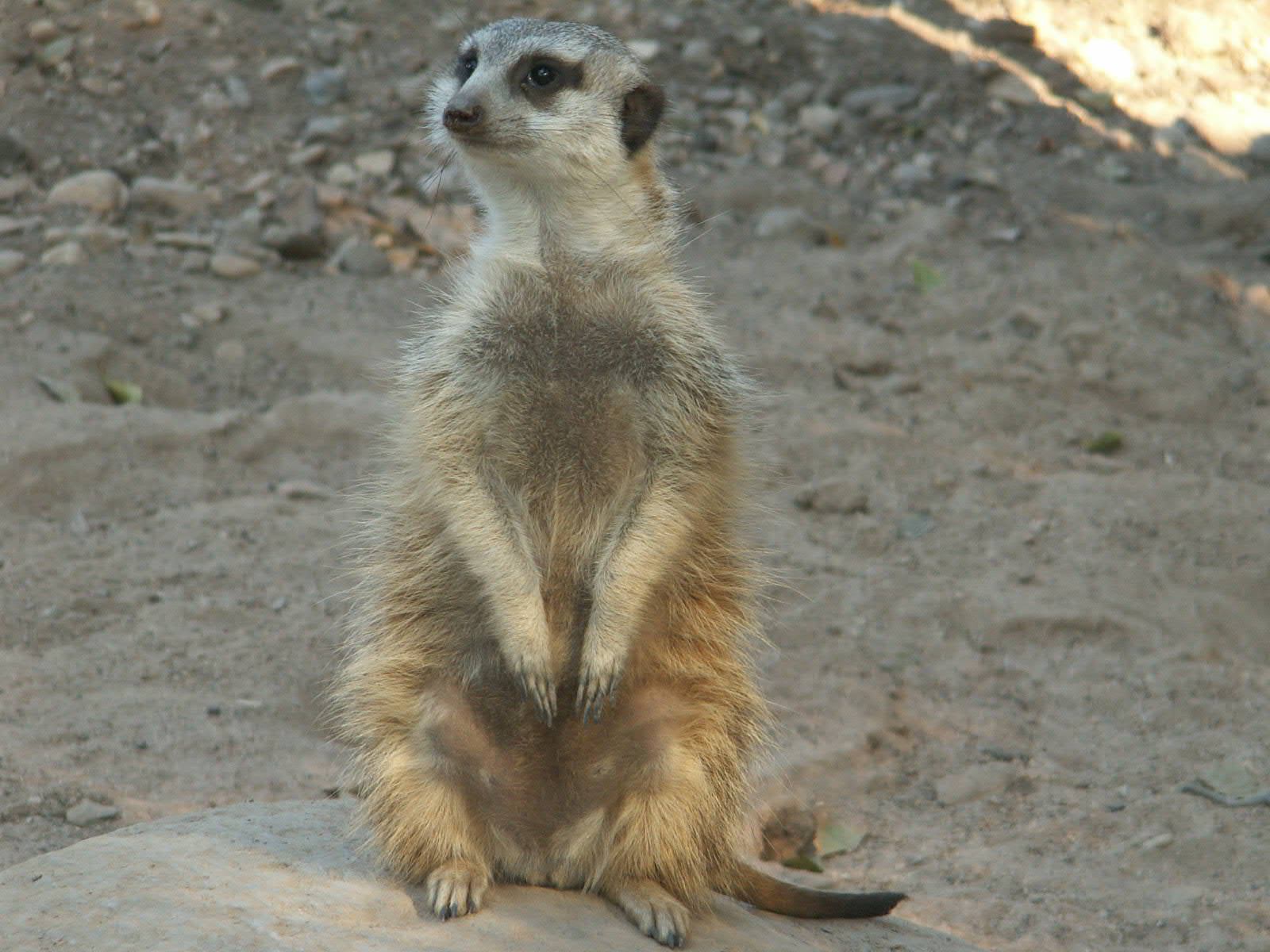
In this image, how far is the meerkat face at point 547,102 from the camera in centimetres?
270

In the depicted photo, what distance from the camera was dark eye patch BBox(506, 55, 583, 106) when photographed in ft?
9.14

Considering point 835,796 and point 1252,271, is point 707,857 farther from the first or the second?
point 1252,271

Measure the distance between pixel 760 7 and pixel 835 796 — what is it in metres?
4.52

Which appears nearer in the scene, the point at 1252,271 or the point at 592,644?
the point at 592,644

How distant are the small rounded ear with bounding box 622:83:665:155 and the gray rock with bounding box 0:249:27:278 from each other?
2957 mm

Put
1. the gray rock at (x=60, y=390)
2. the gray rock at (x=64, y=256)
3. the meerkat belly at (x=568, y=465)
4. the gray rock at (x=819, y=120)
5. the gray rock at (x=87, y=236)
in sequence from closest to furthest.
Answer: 1. the meerkat belly at (x=568, y=465)
2. the gray rock at (x=60, y=390)
3. the gray rock at (x=64, y=256)
4. the gray rock at (x=87, y=236)
5. the gray rock at (x=819, y=120)

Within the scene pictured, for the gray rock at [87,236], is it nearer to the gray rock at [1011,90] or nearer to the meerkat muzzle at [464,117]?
the meerkat muzzle at [464,117]

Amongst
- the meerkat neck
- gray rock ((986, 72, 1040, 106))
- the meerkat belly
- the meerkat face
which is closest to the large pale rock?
the meerkat belly

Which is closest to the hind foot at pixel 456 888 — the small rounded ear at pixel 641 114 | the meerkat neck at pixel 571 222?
the meerkat neck at pixel 571 222

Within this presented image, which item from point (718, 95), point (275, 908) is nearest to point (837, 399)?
point (718, 95)

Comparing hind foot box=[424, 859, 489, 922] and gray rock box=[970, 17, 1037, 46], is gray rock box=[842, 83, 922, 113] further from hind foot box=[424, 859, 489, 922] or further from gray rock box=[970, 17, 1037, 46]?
hind foot box=[424, 859, 489, 922]

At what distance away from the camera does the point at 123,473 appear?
4238 millimetres

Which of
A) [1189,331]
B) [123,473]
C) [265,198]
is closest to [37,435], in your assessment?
[123,473]

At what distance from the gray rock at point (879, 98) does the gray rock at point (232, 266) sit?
107 inches
